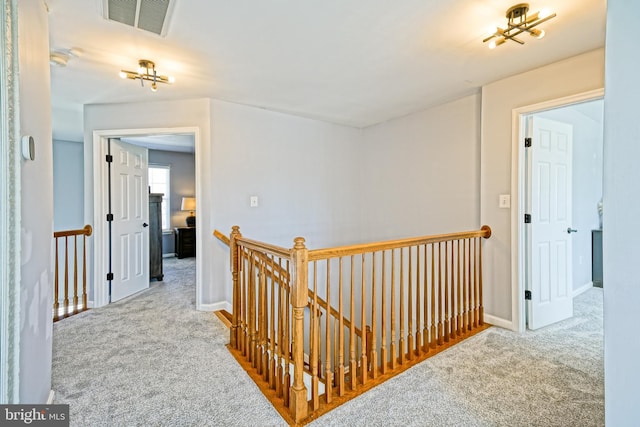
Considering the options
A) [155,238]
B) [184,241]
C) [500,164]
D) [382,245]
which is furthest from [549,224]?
[184,241]

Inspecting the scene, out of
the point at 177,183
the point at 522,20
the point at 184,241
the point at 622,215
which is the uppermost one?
the point at 522,20

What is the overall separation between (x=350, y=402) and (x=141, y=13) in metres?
2.61

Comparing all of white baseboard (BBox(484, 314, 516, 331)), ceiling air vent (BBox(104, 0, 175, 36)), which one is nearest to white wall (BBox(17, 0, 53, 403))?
ceiling air vent (BBox(104, 0, 175, 36))

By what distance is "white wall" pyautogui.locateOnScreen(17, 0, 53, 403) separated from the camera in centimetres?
130

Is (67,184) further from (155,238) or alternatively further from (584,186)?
(584,186)

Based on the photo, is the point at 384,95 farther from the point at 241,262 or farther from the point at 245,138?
the point at 241,262

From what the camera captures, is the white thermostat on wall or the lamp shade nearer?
the white thermostat on wall

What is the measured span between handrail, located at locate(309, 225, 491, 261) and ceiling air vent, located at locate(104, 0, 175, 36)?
166 centimetres

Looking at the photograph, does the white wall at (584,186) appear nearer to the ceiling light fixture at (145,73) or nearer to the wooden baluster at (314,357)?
the wooden baluster at (314,357)

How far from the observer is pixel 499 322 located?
110 inches

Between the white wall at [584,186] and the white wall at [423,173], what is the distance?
1.58 metres

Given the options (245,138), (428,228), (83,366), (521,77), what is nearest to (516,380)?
(428,228)

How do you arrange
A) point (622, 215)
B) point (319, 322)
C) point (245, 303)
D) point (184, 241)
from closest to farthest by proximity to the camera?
1. point (622, 215)
2. point (319, 322)
3. point (245, 303)
4. point (184, 241)

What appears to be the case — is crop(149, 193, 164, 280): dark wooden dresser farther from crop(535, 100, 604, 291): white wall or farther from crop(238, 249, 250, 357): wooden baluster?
crop(535, 100, 604, 291): white wall
